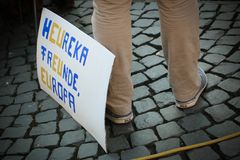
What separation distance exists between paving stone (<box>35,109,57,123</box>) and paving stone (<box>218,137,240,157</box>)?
49.7 inches

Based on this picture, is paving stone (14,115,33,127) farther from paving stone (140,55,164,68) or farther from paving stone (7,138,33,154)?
paving stone (140,55,164,68)

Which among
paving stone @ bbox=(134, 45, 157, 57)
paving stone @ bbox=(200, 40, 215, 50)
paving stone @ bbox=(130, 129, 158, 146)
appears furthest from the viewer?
paving stone @ bbox=(134, 45, 157, 57)

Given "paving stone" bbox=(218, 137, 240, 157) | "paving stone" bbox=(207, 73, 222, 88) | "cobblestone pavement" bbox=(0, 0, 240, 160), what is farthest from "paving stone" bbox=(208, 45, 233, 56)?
"paving stone" bbox=(218, 137, 240, 157)

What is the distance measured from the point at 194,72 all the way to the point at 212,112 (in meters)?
0.32

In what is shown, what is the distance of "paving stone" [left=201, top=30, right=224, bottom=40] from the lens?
3.44m

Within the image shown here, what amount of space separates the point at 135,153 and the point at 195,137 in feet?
1.36

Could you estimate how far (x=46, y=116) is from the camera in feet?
9.51

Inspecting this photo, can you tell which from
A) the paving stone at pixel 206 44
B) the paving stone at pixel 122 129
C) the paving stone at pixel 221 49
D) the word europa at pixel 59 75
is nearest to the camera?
the word europa at pixel 59 75

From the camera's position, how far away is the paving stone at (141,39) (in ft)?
11.8

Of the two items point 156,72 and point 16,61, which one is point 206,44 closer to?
point 156,72

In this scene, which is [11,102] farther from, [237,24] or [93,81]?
[237,24]

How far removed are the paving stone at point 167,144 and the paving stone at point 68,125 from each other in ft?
2.04

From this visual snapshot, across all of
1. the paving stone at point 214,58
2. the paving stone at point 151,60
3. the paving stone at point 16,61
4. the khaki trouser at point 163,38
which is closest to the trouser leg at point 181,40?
the khaki trouser at point 163,38

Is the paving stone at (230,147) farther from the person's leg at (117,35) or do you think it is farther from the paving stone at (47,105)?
the paving stone at (47,105)
